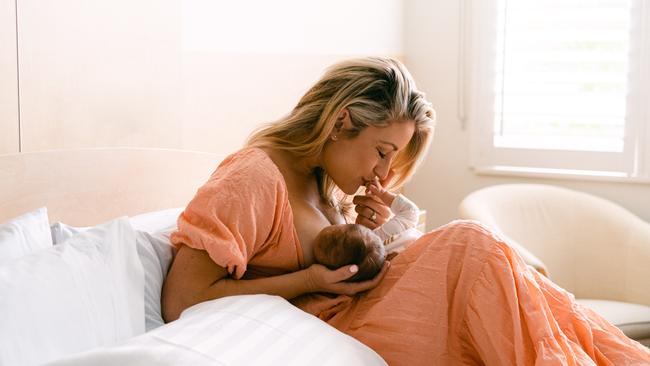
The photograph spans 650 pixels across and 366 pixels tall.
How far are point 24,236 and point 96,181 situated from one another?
1.51ft

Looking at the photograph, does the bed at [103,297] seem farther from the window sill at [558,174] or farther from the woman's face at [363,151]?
the window sill at [558,174]

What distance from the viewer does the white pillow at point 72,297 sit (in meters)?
1.09

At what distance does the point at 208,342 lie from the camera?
114 centimetres

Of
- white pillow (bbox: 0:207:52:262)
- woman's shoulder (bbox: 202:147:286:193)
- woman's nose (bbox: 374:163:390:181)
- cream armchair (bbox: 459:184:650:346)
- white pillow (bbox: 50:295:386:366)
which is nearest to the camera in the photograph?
white pillow (bbox: 50:295:386:366)

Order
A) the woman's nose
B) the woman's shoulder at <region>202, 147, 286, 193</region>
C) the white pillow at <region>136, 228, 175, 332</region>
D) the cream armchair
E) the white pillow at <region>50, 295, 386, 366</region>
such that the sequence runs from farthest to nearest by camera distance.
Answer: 1. the cream armchair
2. the woman's nose
3. the woman's shoulder at <region>202, 147, 286, 193</region>
4. the white pillow at <region>136, 228, 175, 332</region>
5. the white pillow at <region>50, 295, 386, 366</region>

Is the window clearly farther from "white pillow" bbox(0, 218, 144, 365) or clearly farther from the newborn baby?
"white pillow" bbox(0, 218, 144, 365)

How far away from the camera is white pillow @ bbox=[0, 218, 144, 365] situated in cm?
109

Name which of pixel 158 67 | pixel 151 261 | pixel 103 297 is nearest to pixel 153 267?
pixel 151 261

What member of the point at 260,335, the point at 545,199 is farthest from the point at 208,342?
the point at 545,199

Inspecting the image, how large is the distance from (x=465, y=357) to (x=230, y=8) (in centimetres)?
140

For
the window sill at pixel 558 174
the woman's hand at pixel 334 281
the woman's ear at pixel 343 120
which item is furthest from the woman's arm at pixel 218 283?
the window sill at pixel 558 174

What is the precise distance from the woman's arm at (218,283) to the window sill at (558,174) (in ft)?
6.60

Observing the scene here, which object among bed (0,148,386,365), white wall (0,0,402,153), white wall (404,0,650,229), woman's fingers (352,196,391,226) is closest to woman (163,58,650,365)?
bed (0,148,386,365)

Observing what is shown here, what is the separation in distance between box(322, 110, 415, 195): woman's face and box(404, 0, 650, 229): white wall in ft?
6.05
